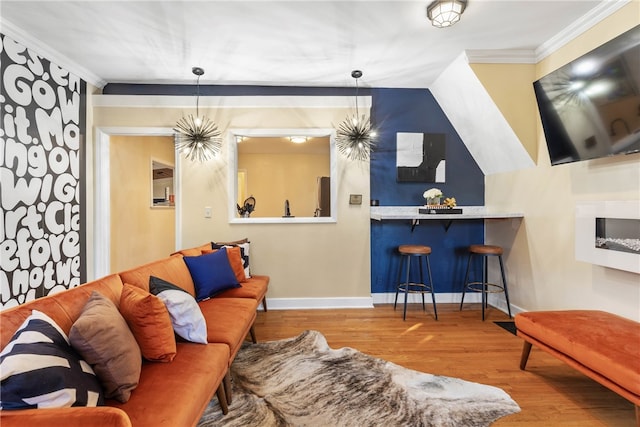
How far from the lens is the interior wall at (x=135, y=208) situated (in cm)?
385

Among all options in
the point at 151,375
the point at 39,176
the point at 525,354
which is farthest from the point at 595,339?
the point at 39,176

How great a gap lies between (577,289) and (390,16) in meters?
2.79

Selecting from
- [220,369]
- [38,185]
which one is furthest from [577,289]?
[38,185]

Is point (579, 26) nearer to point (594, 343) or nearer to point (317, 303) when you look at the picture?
point (594, 343)

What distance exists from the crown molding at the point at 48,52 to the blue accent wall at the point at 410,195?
335 centimetres

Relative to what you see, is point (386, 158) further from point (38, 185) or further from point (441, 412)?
point (38, 185)

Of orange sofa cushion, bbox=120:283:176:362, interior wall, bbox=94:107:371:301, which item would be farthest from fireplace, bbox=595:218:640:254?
orange sofa cushion, bbox=120:283:176:362

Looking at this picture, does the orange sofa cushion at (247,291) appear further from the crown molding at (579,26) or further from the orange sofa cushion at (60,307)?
Answer: the crown molding at (579,26)

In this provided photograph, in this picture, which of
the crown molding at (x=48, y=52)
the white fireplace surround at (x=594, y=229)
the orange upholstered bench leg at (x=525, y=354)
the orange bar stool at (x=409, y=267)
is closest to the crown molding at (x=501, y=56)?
the white fireplace surround at (x=594, y=229)

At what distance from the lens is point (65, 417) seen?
0.85 meters

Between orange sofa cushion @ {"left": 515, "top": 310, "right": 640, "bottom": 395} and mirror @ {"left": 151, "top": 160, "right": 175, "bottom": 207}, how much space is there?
503 centimetres

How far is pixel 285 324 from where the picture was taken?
3035mm

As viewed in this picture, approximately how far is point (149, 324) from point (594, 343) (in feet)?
7.82

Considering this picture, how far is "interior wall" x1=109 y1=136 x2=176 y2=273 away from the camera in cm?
385
